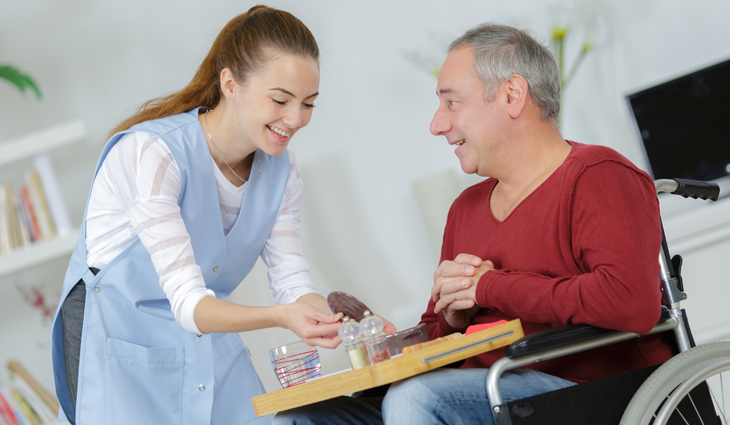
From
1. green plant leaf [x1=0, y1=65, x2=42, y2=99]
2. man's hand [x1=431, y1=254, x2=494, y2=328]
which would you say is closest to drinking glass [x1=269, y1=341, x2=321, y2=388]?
man's hand [x1=431, y1=254, x2=494, y2=328]

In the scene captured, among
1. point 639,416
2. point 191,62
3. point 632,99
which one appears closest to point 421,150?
point 632,99

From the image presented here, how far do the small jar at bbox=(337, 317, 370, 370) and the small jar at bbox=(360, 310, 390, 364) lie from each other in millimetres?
10

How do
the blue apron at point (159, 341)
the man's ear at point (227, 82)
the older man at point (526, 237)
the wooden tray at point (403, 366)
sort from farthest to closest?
the man's ear at point (227, 82) → the blue apron at point (159, 341) → the older man at point (526, 237) → the wooden tray at point (403, 366)

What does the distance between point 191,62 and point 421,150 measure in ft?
3.35

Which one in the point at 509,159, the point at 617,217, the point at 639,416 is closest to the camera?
the point at 639,416

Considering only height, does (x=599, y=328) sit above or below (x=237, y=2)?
below

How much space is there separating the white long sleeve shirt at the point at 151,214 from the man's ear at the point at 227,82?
0.58 feet

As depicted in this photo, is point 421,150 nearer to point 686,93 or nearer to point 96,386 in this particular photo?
point 686,93

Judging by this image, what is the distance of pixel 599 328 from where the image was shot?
1.03 meters

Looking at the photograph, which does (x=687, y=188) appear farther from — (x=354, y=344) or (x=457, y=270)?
(x=354, y=344)

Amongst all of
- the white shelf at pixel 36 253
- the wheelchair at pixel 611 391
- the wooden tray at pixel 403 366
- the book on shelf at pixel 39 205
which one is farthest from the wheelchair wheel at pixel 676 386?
the book on shelf at pixel 39 205

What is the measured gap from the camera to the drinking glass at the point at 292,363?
1.21 m

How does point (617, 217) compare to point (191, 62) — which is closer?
point (617, 217)

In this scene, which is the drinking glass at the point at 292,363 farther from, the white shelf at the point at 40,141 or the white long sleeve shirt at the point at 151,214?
the white shelf at the point at 40,141
